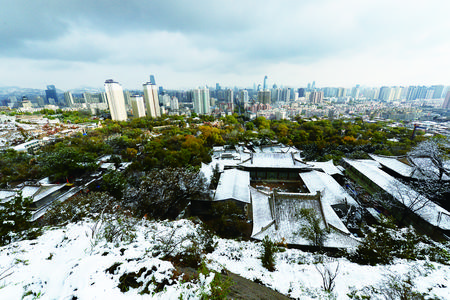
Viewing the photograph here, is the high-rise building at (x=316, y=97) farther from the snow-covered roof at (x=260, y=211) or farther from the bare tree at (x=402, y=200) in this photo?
the snow-covered roof at (x=260, y=211)

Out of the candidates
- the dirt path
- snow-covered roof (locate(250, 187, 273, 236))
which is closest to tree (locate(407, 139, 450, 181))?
snow-covered roof (locate(250, 187, 273, 236))

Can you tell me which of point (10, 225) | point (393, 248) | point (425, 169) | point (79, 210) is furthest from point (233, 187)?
point (425, 169)

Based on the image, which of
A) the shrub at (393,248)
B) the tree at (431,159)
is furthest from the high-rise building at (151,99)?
the shrub at (393,248)

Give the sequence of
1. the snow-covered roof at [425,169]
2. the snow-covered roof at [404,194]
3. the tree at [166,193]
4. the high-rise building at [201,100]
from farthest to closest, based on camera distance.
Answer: the high-rise building at [201,100] < the snow-covered roof at [425,169] < the tree at [166,193] < the snow-covered roof at [404,194]

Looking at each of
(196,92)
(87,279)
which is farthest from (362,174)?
(196,92)

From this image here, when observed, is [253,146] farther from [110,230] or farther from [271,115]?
[271,115]

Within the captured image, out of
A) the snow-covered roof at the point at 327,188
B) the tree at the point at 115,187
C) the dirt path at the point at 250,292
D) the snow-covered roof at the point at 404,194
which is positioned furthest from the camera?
the tree at the point at 115,187

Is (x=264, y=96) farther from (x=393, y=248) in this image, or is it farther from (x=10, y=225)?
(x=10, y=225)
